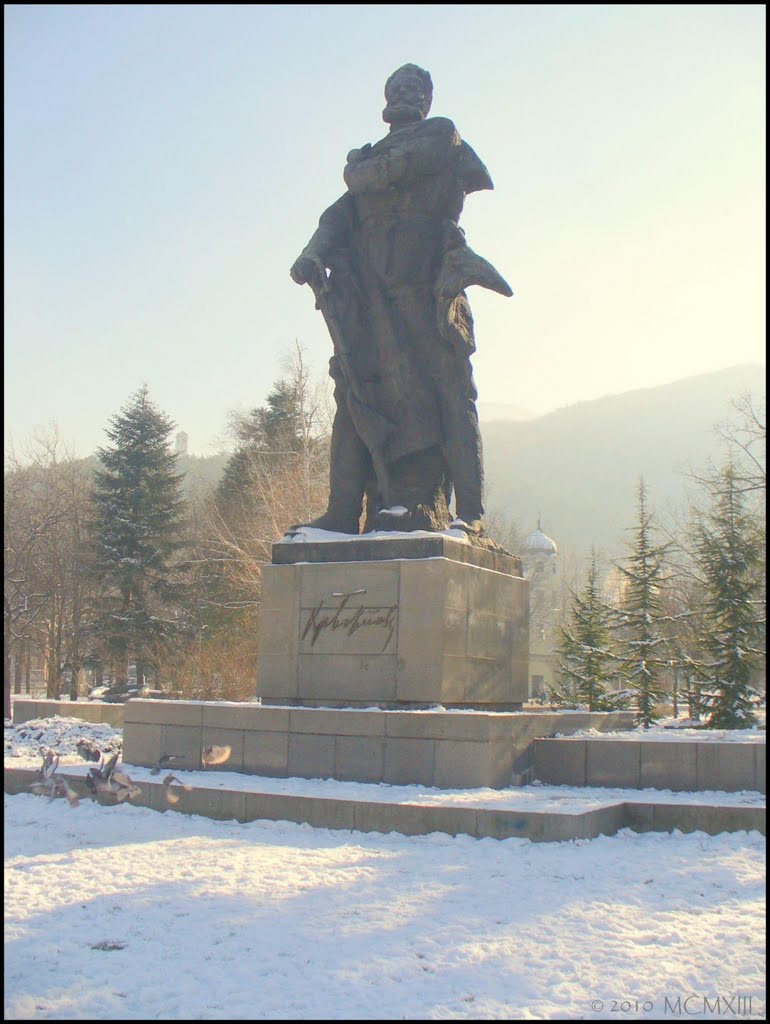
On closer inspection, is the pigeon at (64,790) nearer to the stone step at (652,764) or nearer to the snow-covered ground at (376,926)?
the snow-covered ground at (376,926)

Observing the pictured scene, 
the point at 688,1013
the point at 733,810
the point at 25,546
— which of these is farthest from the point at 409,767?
the point at 25,546

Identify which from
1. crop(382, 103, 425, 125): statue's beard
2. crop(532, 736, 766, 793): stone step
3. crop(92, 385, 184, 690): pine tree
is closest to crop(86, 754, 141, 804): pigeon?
crop(532, 736, 766, 793): stone step

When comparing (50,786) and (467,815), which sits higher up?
(467,815)

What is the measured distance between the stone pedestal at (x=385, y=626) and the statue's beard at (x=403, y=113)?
176 inches

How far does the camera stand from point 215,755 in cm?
838

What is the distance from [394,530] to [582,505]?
172714 mm

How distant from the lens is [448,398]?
1013 cm

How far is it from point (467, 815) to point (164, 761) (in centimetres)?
316

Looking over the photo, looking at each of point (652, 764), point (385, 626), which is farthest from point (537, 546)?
point (652, 764)

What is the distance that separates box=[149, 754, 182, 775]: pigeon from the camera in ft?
26.7

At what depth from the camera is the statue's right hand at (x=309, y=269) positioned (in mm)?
10234

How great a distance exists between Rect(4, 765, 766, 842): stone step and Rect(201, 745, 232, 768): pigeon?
48.0 inches

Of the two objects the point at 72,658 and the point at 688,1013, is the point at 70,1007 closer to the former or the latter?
the point at 688,1013

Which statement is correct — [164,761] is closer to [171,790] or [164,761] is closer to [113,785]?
[113,785]
